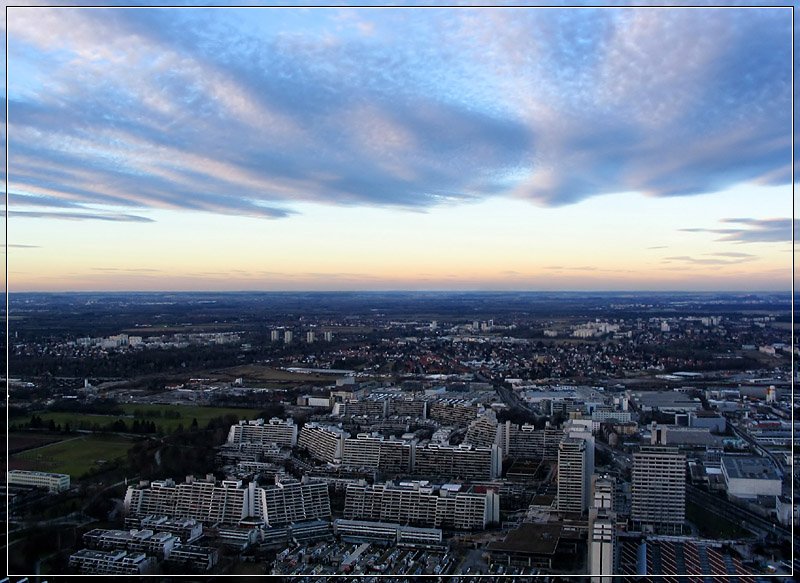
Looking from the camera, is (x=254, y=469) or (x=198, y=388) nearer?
(x=254, y=469)

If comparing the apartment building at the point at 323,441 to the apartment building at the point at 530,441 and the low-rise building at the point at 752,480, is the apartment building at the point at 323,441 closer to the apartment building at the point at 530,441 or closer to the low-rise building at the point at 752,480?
the apartment building at the point at 530,441

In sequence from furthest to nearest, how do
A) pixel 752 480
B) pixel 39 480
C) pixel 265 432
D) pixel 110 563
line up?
1. pixel 265 432
2. pixel 752 480
3. pixel 39 480
4. pixel 110 563

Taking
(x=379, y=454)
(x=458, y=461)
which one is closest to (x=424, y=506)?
(x=458, y=461)

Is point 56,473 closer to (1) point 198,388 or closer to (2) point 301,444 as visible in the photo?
(2) point 301,444

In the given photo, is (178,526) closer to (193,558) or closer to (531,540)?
(193,558)

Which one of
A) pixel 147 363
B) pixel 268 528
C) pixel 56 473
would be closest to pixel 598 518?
pixel 268 528

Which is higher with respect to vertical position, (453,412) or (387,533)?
(453,412)
